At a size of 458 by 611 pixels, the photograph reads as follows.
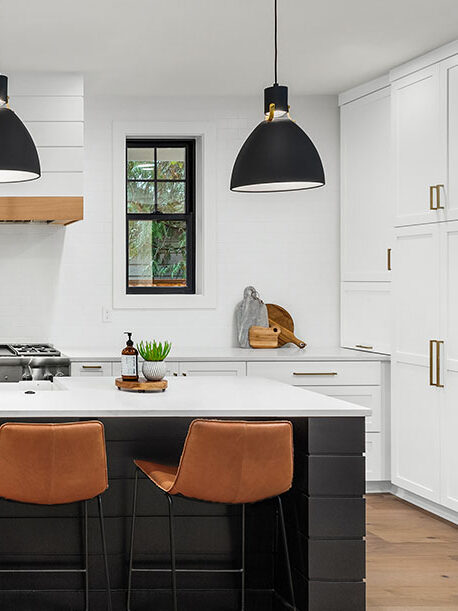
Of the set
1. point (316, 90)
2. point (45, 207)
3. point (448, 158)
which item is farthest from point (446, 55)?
point (45, 207)

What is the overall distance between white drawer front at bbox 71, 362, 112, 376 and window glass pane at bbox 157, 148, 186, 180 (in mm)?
1753

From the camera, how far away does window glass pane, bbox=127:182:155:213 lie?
20.7ft

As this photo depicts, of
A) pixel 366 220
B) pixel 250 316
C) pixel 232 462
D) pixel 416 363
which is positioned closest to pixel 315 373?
pixel 416 363

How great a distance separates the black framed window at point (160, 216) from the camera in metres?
6.31

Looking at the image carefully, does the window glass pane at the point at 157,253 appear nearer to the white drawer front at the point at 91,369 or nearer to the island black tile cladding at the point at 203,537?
the white drawer front at the point at 91,369

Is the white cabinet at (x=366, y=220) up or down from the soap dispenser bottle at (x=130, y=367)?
up

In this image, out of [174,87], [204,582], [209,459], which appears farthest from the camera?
[174,87]

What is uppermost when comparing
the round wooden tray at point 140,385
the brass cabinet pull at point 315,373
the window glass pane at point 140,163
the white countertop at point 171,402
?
the window glass pane at point 140,163

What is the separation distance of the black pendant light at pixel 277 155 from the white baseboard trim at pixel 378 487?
2961 millimetres

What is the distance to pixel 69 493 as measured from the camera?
296 cm

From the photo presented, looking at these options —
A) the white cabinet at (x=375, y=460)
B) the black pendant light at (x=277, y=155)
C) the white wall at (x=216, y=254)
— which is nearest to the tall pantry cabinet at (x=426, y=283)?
the white cabinet at (x=375, y=460)

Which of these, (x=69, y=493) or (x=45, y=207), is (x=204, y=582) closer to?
(x=69, y=493)

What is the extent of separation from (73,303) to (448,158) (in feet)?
9.37

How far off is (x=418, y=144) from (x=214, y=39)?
1.44 metres
